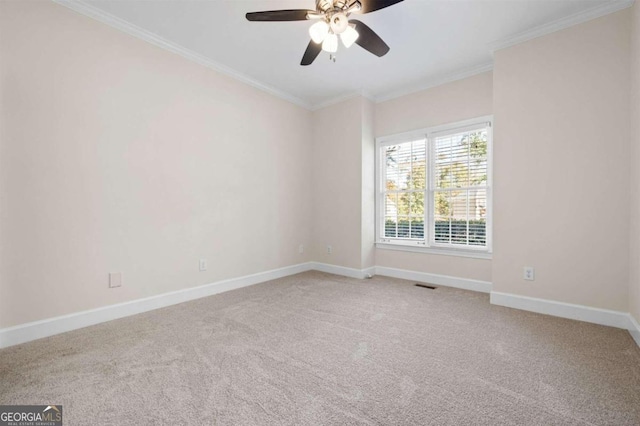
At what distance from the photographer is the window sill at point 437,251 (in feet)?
11.9

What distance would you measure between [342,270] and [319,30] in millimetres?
3372

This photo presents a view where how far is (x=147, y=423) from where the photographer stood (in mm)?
1381

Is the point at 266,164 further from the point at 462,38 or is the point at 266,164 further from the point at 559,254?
the point at 559,254

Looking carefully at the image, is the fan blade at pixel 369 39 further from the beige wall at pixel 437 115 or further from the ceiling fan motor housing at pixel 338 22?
the beige wall at pixel 437 115

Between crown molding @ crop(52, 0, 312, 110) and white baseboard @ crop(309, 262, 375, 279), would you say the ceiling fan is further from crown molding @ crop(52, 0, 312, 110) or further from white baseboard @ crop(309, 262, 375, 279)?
white baseboard @ crop(309, 262, 375, 279)

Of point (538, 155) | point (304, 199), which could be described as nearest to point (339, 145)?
point (304, 199)

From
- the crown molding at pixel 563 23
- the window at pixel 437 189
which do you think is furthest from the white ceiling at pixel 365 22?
the window at pixel 437 189

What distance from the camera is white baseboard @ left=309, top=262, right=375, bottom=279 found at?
171 inches

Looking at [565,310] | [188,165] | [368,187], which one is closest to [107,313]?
[188,165]

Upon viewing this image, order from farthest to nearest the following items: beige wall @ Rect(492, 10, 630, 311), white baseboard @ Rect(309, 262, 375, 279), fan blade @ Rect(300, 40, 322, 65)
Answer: white baseboard @ Rect(309, 262, 375, 279)
beige wall @ Rect(492, 10, 630, 311)
fan blade @ Rect(300, 40, 322, 65)

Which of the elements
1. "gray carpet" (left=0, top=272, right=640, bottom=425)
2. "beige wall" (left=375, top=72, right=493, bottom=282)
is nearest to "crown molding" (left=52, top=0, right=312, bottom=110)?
"beige wall" (left=375, top=72, right=493, bottom=282)

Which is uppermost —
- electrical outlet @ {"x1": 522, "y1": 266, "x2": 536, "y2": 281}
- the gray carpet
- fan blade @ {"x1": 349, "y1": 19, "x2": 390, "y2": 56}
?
fan blade @ {"x1": 349, "y1": 19, "x2": 390, "y2": 56}

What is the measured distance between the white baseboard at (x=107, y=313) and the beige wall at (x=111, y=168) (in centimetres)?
7
